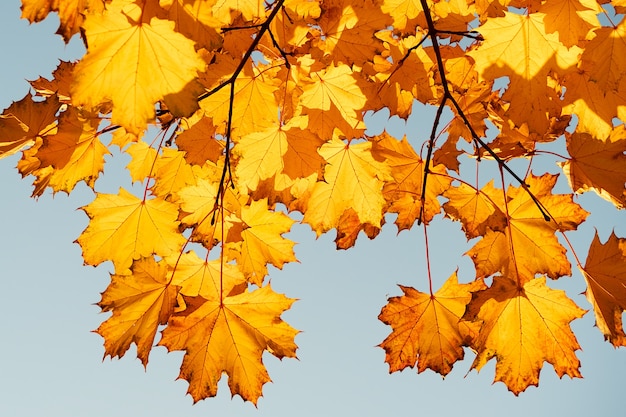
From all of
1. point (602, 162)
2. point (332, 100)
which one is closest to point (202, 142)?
point (332, 100)

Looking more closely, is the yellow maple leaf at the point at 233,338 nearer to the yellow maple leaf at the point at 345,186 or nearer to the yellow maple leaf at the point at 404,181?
the yellow maple leaf at the point at 345,186

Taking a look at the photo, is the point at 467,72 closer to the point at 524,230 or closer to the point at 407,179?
the point at 407,179

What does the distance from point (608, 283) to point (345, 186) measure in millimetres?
1035

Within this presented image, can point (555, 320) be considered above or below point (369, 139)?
below

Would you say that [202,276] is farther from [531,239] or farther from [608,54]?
[608,54]

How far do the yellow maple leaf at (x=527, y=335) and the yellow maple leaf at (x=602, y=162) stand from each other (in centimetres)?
48

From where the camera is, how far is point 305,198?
2205mm

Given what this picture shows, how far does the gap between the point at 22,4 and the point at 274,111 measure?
0.93 meters

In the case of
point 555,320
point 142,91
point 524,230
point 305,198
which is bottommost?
point 555,320

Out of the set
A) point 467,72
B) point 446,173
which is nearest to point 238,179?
point 446,173

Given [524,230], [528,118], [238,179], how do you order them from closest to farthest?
[528,118], [238,179], [524,230]

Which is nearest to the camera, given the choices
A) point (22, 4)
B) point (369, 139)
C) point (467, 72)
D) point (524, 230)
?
point (22, 4)

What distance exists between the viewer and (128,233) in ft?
7.14

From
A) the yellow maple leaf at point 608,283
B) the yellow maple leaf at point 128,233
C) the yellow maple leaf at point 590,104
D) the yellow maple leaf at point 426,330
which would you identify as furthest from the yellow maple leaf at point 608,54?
the yellow maple leaf at point 128,233
